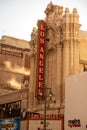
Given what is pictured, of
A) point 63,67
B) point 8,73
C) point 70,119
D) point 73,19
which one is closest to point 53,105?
point 63,67

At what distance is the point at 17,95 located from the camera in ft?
187

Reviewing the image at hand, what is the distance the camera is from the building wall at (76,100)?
34.8 metres

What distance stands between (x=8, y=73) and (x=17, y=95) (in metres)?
22.2

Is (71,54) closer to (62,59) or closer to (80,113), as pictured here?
(62,59)

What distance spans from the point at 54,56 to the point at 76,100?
513 inches

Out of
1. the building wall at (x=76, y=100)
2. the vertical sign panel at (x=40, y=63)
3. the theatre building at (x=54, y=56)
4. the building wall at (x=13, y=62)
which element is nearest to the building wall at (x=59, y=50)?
the theatre building at (x=54, y=56)

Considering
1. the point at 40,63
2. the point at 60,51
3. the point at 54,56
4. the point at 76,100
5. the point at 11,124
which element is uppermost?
the point at 60,51

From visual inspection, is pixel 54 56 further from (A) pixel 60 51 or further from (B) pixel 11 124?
(B) pixel 11 124

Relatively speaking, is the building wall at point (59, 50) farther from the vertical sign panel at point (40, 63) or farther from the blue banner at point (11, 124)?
the blue banner at point (11, 124)

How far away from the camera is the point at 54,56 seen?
48219 millimetres

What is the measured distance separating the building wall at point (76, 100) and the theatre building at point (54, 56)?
19.0 feet

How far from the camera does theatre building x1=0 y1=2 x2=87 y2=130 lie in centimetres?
4550

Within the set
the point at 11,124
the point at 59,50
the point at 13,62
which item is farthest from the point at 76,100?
the point at 13,62

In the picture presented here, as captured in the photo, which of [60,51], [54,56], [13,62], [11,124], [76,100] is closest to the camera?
[76,100]
